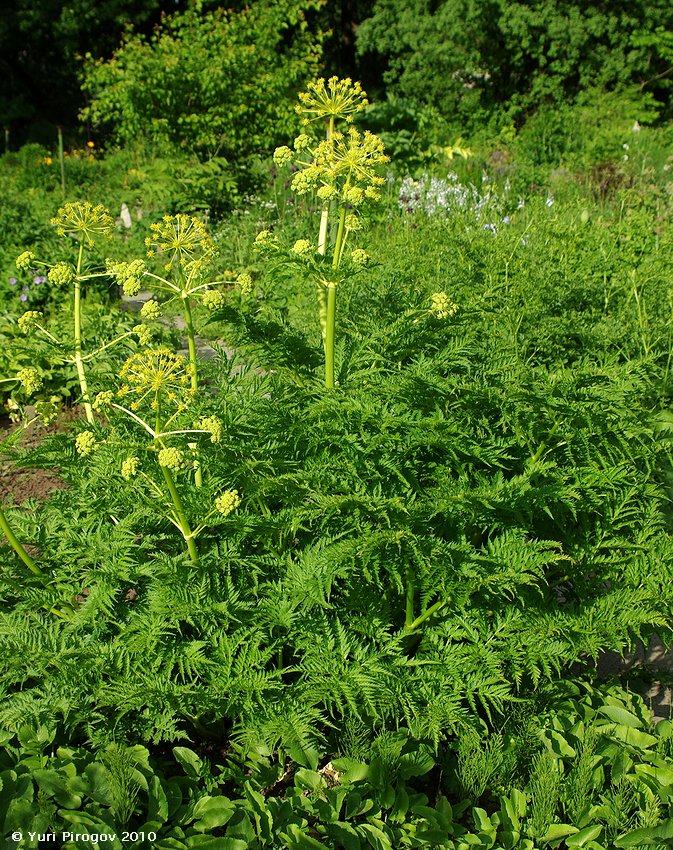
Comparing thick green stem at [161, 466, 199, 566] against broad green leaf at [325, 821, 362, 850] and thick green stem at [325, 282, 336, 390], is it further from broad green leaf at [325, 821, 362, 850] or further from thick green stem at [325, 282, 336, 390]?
broad green leaf at [325, 821, 362, 850]

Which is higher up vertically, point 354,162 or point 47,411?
point 354,162

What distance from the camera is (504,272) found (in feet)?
15.6

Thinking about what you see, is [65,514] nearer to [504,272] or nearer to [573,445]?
[573,445]

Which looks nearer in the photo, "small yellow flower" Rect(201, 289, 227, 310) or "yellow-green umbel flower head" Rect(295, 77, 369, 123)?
"small yellow flower" Rect(201, 289, 227, 310)

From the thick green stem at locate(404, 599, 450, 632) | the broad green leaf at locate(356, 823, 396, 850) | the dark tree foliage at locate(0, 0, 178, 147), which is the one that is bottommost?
the broad green leaf at locate(356, 823, 396, 850)

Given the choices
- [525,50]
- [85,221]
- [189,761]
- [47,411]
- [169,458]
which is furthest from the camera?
[525,50]

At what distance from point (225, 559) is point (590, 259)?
3663 mm

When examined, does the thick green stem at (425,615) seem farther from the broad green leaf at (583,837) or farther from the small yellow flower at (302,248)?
the small yellow flower at (302,248)

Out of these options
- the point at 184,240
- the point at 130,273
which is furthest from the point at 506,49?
the point at 130,273

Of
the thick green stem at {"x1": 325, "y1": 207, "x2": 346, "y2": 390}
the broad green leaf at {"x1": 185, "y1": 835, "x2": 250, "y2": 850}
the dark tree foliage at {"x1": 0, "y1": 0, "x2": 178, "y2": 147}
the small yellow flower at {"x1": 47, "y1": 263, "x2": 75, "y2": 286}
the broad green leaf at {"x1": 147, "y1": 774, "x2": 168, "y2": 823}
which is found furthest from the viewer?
the dark tree foliage at {"x1": 0, "y1": 0, "x2": 178, "y2": 147}

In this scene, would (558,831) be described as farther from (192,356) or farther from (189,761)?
(192,356)

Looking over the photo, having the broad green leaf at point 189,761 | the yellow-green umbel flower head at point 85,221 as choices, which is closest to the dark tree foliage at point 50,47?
the yellow-green umbel flower head at point 85,221

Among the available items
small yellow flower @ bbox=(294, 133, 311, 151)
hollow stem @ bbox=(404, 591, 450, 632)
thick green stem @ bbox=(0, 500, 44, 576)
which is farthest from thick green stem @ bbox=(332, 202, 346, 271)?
thick green stem @ bbox=(0, 500, 44, 576)

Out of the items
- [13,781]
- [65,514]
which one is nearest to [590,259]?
[65,514]
